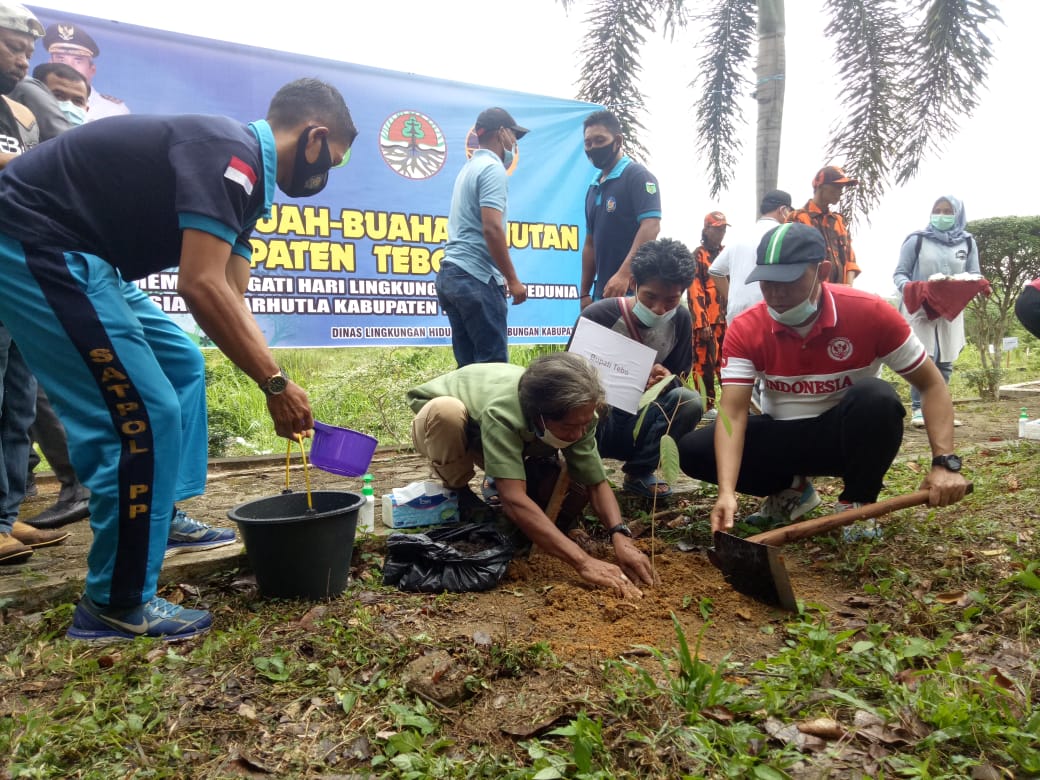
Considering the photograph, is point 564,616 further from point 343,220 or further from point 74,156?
point 343,220

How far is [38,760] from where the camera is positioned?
Result: 4.99 ft

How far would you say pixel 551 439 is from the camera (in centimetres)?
265

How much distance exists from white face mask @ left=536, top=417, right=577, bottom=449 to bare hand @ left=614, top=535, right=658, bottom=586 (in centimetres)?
42

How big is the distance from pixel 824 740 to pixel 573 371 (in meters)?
1.37

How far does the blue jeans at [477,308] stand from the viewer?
4160 millimetres

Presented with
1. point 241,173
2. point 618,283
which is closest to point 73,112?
point 241,173

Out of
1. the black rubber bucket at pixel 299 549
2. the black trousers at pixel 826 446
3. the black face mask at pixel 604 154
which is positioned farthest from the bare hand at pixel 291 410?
the black face mask at pixel 604 154

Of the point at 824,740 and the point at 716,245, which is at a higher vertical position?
the point at 716,245

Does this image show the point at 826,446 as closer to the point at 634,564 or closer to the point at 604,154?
the point at 634,564

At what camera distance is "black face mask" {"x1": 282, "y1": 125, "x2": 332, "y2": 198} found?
6.96ft

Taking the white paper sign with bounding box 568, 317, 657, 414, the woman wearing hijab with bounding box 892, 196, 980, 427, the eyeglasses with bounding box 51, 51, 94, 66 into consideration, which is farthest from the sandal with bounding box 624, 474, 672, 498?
the eyeglasses with bounding box 51, 51, 94, 66

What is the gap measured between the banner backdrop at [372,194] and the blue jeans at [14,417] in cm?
187

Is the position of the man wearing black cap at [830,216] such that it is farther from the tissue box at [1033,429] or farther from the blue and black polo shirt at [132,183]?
the blue and black polo shirt at [132,183]

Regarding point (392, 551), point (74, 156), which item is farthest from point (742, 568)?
point (74, 156)
